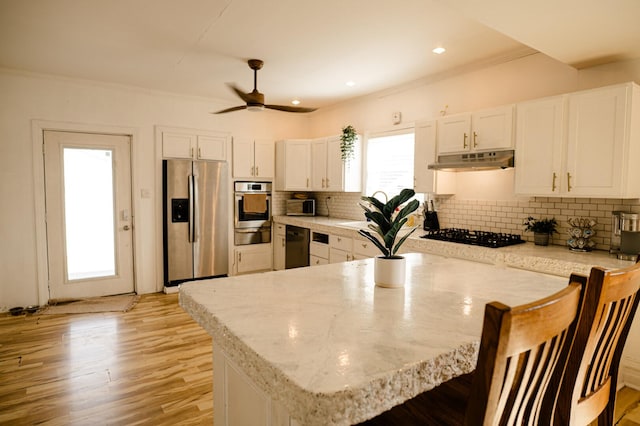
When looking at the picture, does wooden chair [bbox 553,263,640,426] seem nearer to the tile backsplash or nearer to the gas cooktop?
the gas cooktop

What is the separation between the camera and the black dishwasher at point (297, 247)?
17.0 ft

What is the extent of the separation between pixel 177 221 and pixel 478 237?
3839 mm

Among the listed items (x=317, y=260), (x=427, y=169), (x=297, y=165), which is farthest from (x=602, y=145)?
(x=297, y=165)

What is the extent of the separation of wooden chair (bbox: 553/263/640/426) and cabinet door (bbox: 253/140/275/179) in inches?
201

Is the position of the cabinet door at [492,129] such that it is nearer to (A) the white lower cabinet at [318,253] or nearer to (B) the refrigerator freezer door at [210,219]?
(A) the white lower cabinet at [318,253]

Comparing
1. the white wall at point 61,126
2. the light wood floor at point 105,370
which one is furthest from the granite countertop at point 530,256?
the white wall at point 61,126

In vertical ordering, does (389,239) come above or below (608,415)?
above

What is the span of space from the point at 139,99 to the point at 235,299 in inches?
176

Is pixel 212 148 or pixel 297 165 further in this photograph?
Answer: pixel 297 165

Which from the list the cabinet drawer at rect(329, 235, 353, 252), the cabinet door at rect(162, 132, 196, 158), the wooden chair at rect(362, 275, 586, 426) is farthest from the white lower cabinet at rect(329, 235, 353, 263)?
the wooden chair at rect(362, 275, 586, 426)

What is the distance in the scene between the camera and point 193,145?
531 cm

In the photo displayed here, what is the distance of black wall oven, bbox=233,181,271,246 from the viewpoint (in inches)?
225

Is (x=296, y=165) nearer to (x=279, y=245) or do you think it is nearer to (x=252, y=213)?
(x=252, y=213)

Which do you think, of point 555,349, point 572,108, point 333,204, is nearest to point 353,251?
point 333,204
